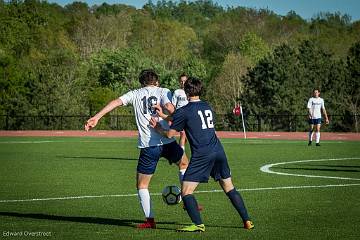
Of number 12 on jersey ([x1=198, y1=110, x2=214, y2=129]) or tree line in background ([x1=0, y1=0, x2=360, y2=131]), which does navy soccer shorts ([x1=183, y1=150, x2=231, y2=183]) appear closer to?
number 12 on jersey ([x1=198, y1=110, x2=214, y2=129])

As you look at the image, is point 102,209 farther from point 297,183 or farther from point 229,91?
point 229,91

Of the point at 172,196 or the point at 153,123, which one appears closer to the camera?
the point at 153,123

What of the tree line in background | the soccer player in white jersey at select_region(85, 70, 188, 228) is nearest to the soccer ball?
the soccer player in white jersey at select_region(85, 70, 188, 228)

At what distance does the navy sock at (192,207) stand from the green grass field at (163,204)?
0.72ft

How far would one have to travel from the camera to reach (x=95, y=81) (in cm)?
8838

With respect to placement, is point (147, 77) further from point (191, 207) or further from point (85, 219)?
point (85, 219)

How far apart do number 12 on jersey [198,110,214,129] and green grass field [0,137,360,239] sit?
135 cm

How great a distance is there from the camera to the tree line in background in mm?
74125

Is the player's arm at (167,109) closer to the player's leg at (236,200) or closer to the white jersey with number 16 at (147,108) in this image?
the white jersey with number 16 at (147,108)

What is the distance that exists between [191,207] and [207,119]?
44.0 inches

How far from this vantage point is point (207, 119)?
11.9 metres

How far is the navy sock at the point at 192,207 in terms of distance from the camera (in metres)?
11.8

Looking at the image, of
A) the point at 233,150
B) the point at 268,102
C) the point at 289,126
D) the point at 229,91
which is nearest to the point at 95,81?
the point at 229,91

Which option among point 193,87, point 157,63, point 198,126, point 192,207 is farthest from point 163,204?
point 157,63
